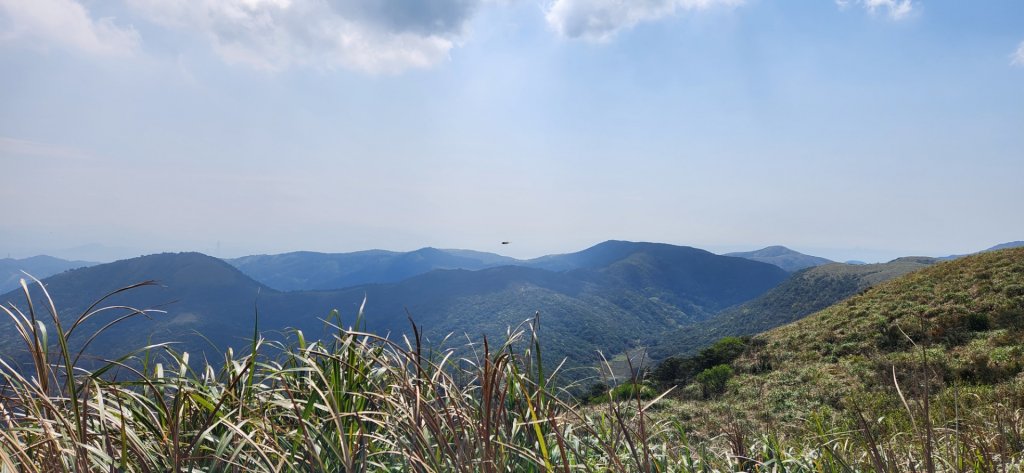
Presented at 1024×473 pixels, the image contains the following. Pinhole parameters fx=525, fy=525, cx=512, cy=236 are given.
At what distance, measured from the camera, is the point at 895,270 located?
118 meters

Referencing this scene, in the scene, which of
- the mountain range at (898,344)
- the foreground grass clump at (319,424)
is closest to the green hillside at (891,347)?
the mountain range at (898,344)

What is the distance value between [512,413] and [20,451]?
2.18m

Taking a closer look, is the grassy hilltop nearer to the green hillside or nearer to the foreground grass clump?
the foreground grass clump

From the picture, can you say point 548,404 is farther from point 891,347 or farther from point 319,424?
point 891,347

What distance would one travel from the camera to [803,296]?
126 m

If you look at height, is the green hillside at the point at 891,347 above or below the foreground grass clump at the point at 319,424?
below

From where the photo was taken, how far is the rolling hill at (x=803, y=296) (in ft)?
368

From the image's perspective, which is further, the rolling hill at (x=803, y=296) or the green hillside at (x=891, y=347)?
the rolling hill at (x=803, y=296)

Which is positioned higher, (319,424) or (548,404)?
(548,404)

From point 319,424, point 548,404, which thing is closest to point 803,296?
point 548,404

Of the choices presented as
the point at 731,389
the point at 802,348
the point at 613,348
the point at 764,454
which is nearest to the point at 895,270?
the point at 613,348

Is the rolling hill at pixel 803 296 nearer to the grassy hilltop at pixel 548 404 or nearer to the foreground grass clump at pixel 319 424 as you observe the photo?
the grassy hilltop at pixel 548 404

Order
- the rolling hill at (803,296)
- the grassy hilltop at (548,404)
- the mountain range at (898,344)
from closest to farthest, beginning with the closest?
the grassy hilltop at (548,404), the mountain range at (898,344), the rolling hill at (803,296)

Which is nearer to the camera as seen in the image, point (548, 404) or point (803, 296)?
point (548, 404)
